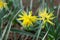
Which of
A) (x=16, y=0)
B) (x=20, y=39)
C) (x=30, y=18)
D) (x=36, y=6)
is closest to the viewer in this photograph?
(x=30, y=18)

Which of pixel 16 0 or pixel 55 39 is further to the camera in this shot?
pixel 16 0

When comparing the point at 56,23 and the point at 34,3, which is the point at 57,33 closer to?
the point at 56,23

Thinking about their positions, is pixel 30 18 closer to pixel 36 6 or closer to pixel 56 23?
pixel 56 23

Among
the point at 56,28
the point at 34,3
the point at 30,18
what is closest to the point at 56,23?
the point at 56,28

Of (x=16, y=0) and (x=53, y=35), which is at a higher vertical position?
(x=16, y=0)

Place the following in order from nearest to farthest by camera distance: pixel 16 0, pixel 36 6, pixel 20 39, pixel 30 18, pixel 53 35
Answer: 1. pixel 30 18
2. pixel 53 35
3. pixel 20 39
4. pixel 16 0
5. pixel 36 6

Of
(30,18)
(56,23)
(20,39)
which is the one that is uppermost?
(30,18)

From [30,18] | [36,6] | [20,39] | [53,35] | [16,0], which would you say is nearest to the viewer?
[30,18]

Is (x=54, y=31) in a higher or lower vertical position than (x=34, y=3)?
lower

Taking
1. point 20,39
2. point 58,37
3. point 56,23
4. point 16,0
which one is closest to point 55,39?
point 58,37
